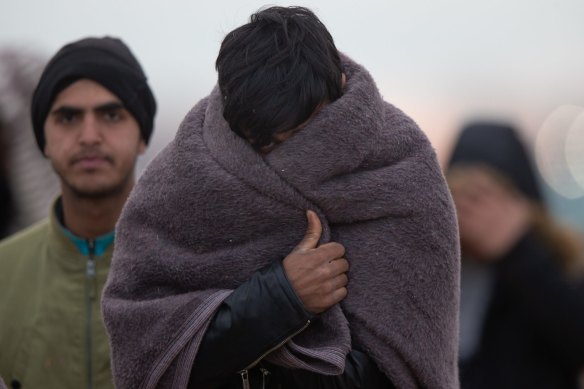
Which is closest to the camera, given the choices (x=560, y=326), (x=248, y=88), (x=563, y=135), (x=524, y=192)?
(x=248, y=88)

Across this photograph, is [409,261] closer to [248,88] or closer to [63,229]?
[248,88]

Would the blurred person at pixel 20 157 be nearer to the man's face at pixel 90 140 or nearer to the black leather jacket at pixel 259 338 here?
the man's face at pixel 90 140

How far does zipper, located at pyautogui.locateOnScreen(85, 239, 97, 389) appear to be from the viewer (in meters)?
3.38

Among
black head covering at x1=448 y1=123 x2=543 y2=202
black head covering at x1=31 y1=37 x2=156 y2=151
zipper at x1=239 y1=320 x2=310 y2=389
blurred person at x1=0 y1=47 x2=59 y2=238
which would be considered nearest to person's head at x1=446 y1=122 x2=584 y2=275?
black head covering at x1=448 y1=123 x2=543 y2=202

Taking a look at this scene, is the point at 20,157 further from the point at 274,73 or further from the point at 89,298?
the point at 274,73

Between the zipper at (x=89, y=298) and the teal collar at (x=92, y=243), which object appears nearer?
the zipper at (x=89, y=298)

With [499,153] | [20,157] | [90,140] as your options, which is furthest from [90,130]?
[499,153]

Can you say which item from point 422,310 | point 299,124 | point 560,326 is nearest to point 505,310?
point 560,326

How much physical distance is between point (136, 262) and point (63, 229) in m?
1.04

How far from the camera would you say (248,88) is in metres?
2.51

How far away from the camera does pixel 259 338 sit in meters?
2.50

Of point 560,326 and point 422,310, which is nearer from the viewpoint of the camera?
point 422,310

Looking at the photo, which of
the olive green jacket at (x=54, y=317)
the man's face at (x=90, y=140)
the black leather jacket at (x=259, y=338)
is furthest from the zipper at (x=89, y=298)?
the black leather jacket at (x=259, y=338)

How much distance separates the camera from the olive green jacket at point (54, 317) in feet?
11.1
